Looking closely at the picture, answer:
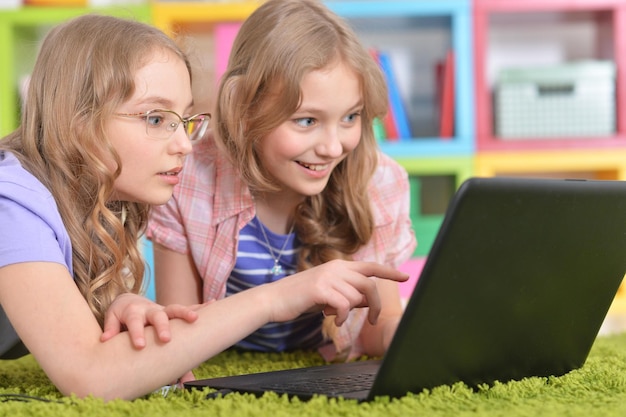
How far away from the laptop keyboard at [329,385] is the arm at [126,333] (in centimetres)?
6

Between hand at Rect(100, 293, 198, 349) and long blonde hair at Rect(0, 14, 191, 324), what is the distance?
0.12 m

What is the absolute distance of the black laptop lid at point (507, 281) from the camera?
69 cm

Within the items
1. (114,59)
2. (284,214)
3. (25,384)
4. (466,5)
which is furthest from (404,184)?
(466,5)

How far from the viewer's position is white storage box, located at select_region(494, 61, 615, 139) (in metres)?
2.58

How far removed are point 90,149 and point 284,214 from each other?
0.44m

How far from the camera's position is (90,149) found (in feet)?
3.39

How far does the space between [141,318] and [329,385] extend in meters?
0.21

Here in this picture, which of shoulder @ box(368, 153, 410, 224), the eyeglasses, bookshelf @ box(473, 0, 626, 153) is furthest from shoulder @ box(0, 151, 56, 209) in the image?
bookshelf @ box(473, 0, 626, 153)

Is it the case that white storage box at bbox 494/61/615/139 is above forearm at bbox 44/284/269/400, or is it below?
above

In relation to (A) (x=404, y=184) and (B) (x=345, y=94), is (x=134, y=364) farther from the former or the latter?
(A) (x=404, y=184)

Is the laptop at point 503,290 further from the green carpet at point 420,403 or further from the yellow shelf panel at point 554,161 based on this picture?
the yellow shelf panel at point 554,161

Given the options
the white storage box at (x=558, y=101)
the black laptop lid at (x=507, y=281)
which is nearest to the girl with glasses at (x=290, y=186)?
the black laptop lid at (x=507, y=281)

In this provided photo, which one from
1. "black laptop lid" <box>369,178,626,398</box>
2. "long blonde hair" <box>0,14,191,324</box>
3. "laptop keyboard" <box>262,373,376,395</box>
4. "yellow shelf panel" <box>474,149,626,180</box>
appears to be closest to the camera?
"black laptop lid" <box>369,178,626,398</box>

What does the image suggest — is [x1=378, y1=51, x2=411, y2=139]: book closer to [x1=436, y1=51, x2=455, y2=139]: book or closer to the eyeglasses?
[x1=436, y1=51, x2=455, y2=139]: book
